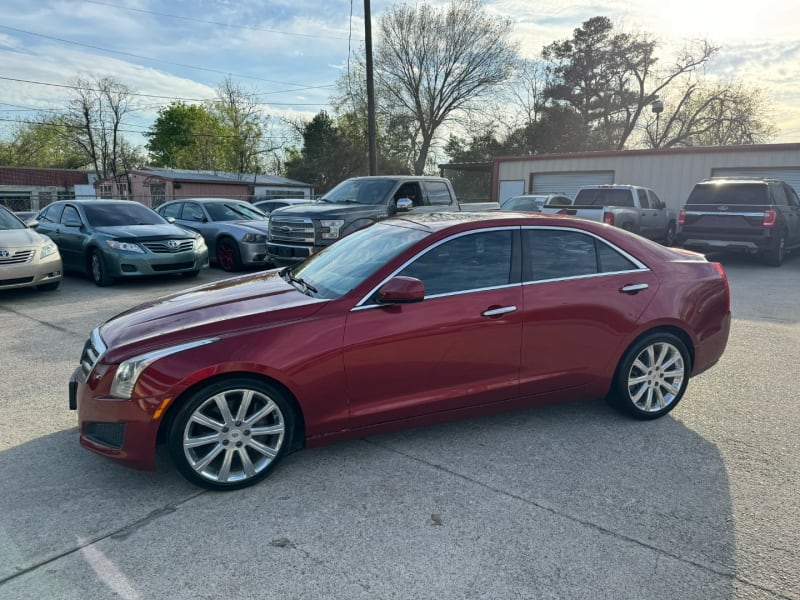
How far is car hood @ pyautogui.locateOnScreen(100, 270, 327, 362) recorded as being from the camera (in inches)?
119

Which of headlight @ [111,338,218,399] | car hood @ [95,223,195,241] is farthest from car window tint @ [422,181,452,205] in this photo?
headlight @ [111,338,218,399]

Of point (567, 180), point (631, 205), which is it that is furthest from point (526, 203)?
point (567, 180)

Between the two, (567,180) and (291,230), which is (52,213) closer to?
(291,230)

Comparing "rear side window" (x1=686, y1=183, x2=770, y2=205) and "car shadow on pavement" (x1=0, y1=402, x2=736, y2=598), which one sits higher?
"rear side window" (x1=686, y1=183, x2=770, y2=205)

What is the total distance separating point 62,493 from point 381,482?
1.81 meters

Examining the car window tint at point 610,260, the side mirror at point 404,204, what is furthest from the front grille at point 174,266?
the car window tint at point 610,260

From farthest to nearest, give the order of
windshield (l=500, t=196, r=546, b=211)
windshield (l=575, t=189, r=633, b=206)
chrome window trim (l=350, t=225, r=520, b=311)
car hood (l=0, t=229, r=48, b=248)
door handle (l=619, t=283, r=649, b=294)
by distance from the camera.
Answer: windshield (l=500, t=196, r=546, b=211), windshield (l=575, t=189, r=633, b=206), car hood (l=0, t=229, r=48, b=248), door handle (l=619, t=283, r=649, b=294), chrome window trim (l=350, t=225, r=520, b=311)

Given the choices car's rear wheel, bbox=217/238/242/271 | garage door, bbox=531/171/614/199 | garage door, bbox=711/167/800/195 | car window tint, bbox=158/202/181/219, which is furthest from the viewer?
garage door, bbox=531/171/614/199

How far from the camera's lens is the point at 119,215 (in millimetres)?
10211

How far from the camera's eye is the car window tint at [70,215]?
10066 mm

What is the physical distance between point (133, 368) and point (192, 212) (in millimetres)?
10258

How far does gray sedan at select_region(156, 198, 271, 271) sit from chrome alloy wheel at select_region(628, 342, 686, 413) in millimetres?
7960

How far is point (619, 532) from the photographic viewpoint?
270 cm

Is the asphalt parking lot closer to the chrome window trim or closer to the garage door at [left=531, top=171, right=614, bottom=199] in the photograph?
the chrome window trim
